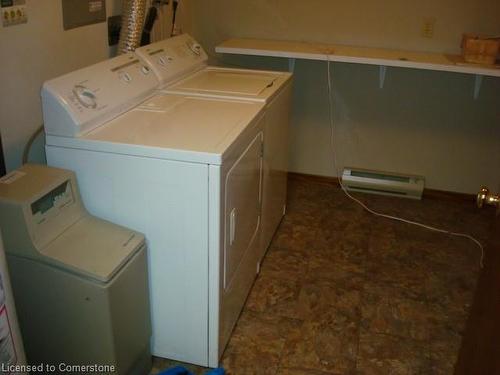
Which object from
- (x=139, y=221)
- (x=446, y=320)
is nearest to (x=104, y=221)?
(x=139, y=221)

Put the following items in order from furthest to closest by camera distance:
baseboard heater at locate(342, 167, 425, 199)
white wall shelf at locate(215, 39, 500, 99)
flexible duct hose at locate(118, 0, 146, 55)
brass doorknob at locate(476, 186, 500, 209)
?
baseboard heater at locate(342, 167, 425, 199)
white wall shelf at locate(215, 39, 500, 99)
flexible duct hose at locate(118, 0, 146, 55)
brass doorknob at locate(476, 186, 500, 209)

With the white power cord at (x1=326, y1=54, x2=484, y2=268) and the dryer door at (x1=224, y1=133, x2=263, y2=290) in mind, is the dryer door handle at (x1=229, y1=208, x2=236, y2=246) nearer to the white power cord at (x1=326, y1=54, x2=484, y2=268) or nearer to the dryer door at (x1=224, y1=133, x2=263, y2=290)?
the dryer door at (x1=224, y1=133, x2=263, y2=290)

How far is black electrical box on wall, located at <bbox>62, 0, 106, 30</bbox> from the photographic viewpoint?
81.4 inches

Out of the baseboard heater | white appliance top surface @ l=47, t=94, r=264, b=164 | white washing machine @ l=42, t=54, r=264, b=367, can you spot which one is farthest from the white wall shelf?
white washing machine @ l=42, t=54, r=264, b=367

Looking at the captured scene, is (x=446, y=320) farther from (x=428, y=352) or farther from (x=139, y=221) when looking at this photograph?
(x=139, y=221)

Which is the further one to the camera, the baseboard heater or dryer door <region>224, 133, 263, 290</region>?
the baseboard heater

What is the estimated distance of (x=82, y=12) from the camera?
217 cm

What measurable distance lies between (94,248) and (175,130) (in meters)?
0.51

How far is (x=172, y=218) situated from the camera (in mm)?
1733

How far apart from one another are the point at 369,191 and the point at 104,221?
2.30 metres

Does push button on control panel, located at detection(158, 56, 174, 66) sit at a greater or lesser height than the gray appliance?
greater

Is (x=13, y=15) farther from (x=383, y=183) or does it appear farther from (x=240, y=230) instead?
(x=383, y=183)

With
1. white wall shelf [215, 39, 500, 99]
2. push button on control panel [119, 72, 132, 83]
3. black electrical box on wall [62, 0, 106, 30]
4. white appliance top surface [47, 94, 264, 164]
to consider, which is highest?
black electrical box on wall [62, 0, 106, 30]

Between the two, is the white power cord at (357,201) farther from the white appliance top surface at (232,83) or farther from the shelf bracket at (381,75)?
the white appliance top surface at (232,83)
